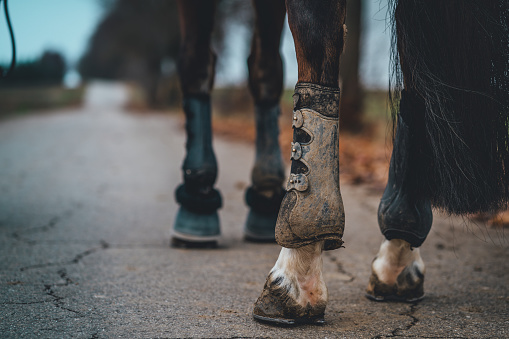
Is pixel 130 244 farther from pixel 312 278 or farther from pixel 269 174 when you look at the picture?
pixel 312 278

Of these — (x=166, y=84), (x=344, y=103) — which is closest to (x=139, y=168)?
(x=344, y=103)

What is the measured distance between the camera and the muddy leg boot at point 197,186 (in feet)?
8.02

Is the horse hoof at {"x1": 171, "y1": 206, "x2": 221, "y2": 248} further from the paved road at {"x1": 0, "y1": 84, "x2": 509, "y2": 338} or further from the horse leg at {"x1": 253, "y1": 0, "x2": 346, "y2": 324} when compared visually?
the horse leg at {"x1": 253, "y1": 0, "x2": 346, "y2": 324}

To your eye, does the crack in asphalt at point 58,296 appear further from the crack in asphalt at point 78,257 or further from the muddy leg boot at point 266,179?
the muddy leg boot at point 266,179

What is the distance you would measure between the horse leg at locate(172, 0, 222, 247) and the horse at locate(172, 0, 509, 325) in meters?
1.00

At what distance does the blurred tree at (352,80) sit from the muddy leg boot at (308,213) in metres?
7.42

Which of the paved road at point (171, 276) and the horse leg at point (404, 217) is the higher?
the horse leg at point (404, 217)

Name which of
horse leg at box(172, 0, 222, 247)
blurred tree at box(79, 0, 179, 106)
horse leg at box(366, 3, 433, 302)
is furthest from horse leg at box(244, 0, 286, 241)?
blurred tree at box(79, 0, 179, 106)

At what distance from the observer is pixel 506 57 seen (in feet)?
4.79

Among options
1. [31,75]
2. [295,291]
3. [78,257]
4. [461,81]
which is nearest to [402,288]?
[295,291]

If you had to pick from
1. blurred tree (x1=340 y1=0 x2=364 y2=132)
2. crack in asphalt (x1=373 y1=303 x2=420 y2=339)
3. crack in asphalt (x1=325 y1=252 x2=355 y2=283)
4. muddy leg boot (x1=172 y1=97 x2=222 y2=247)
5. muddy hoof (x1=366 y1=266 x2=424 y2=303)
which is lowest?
crack in asphalt (x1=325 y1=252 x2=355 y2=283)

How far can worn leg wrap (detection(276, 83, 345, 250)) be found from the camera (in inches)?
54.9

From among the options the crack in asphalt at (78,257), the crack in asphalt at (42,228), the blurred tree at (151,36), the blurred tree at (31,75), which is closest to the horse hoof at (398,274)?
the crack in asphalt at (78,257)

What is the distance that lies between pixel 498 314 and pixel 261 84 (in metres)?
1.54
